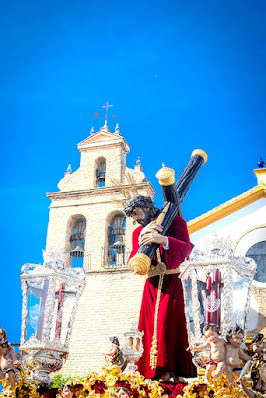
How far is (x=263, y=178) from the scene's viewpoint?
1725 cm

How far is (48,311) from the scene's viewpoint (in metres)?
7.64

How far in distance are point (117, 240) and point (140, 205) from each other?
1713cm

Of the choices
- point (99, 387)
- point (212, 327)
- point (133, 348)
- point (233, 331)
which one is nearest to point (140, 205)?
point (133, 348)

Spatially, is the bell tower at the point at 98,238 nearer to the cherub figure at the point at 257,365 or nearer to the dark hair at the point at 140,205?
the dark hair at the point at 140,205

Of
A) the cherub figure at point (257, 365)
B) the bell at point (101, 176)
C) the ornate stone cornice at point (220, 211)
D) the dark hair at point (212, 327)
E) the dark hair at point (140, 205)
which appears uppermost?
the bell at point (101, 176)

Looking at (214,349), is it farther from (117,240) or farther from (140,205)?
(117,240)

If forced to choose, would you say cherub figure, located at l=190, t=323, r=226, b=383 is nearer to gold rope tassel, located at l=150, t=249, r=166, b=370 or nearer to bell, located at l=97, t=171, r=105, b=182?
gold rope tassel, located at l=150, t=249, r=166, b=370

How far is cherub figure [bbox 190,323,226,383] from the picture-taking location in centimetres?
614

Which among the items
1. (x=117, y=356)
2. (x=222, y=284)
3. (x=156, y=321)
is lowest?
(x=117, y=356)

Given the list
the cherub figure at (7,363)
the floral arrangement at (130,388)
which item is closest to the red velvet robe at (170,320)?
the floral arrangement at (130,388)

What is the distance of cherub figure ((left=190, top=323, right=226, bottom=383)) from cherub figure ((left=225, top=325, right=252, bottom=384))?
2.3 inches

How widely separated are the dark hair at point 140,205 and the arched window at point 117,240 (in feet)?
54.2

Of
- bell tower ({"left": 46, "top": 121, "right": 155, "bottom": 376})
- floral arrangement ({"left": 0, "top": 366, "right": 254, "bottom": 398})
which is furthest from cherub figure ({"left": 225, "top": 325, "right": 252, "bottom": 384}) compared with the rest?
bell tower ({"left": 46, "top": 121, "right": 155, "bottom": 376})

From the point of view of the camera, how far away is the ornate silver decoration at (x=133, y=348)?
269 inches
